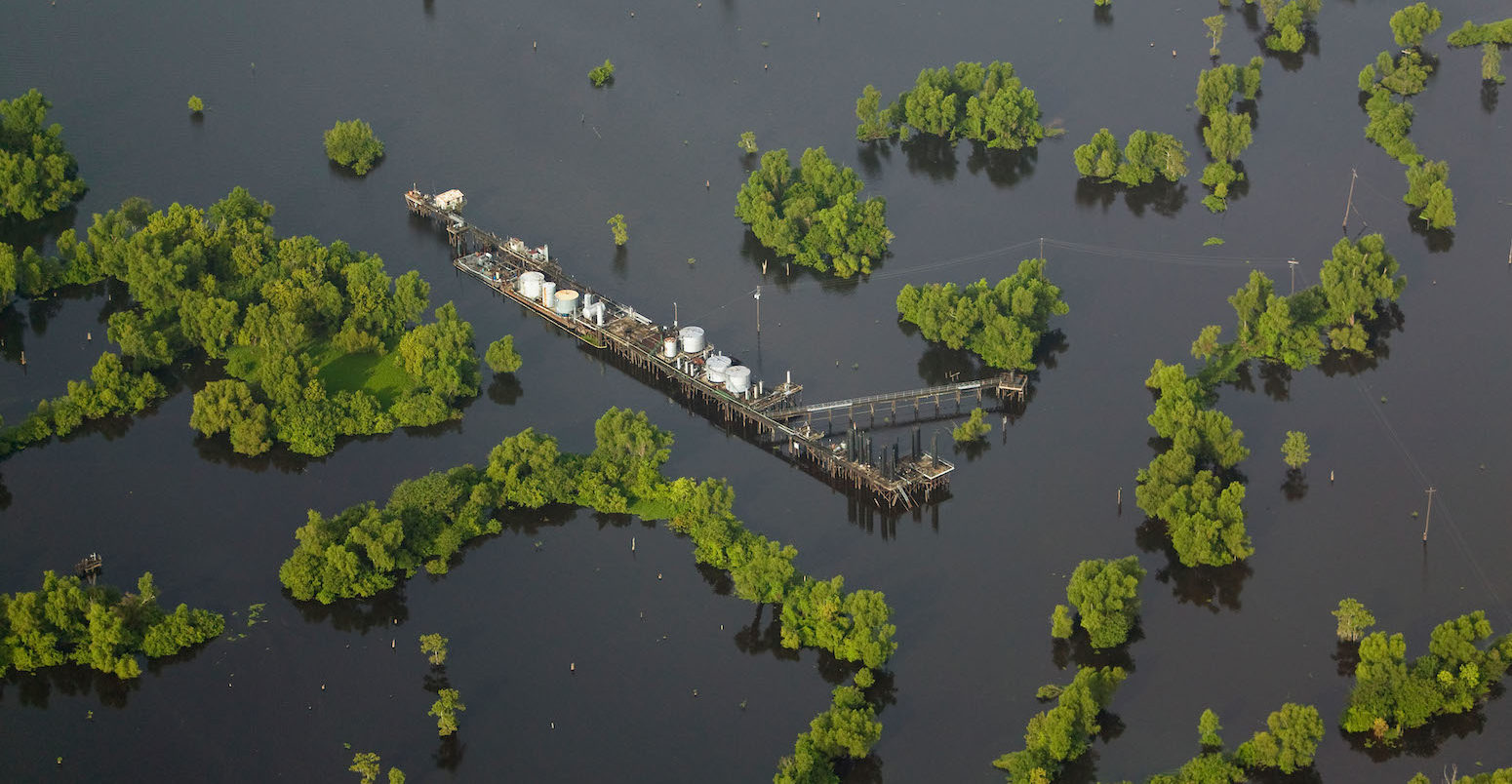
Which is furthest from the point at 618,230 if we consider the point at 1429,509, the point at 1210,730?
the point at 1210,730

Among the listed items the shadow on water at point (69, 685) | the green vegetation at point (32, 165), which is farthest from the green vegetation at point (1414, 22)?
the shadow on water at point (69, 685)

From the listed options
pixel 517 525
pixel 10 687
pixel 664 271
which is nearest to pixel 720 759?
pixel 517 525

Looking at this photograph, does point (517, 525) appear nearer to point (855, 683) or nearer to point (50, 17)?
point (855, 683)

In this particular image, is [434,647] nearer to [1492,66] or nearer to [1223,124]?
[1223,124]

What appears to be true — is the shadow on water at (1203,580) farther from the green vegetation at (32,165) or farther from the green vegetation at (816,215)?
the green vegetation at (32,165)

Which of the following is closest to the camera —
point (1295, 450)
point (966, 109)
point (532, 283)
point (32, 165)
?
point (1295, 450)
